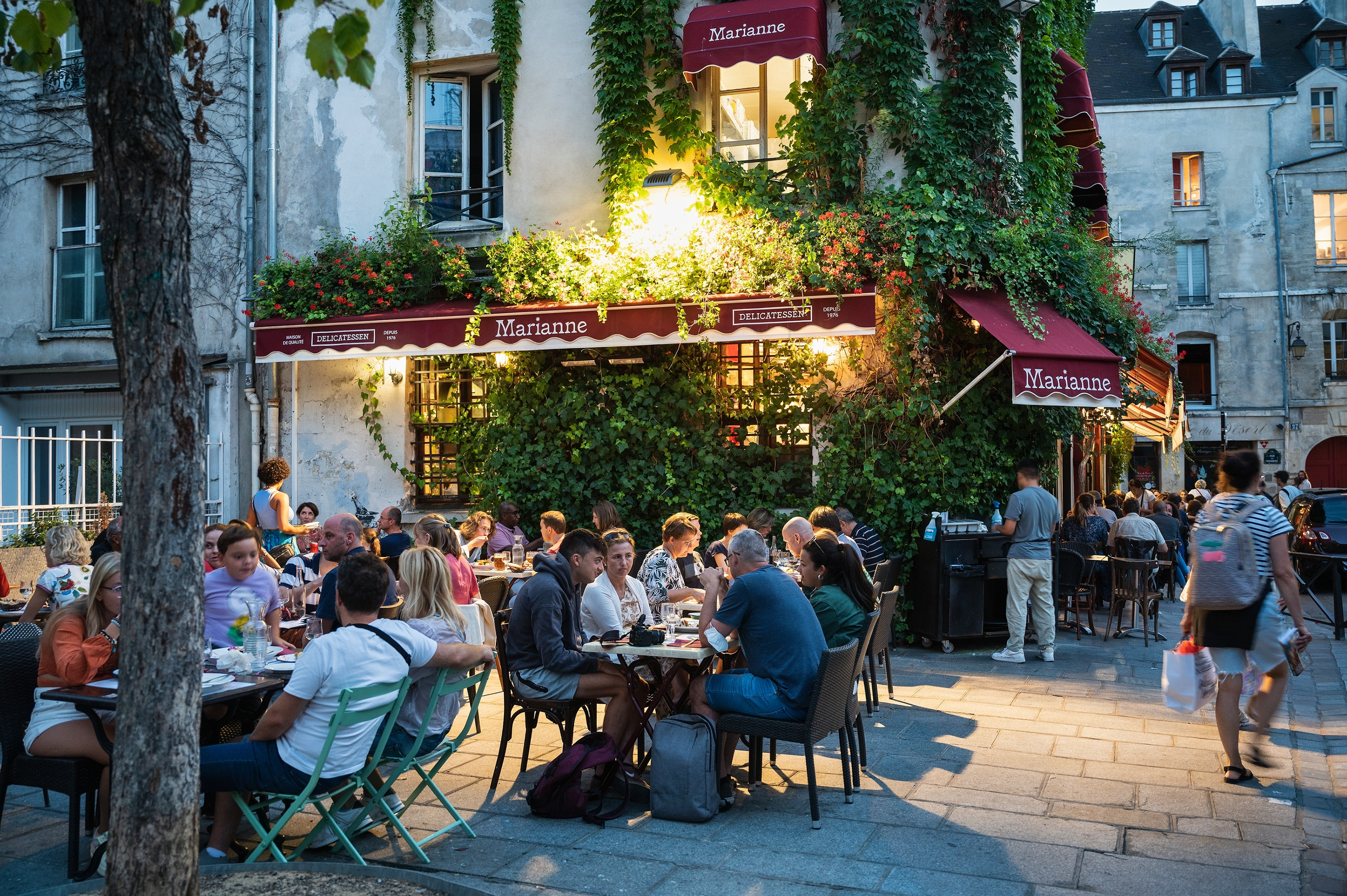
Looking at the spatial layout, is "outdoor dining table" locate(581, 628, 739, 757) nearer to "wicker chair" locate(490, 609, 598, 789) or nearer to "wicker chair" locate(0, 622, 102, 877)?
"wicker chair" locate(490, 609, 598, 789)

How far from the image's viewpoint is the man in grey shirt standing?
362 inches

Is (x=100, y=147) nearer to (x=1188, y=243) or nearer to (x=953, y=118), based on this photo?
(x=953, y=118)

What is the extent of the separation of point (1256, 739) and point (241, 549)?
5680 mm

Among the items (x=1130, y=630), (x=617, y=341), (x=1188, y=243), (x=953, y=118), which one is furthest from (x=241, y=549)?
(x=1188, y=243)

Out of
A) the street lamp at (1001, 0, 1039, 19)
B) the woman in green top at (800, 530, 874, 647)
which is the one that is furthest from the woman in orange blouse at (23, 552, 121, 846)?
the street lamp at (1001, 0, 1039, 19)

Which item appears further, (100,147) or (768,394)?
(768,394)

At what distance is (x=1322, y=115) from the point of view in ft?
93.4

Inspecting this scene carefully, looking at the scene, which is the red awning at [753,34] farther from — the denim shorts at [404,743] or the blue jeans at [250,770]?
the blue jeans at [250,770]

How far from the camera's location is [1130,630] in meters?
11.1

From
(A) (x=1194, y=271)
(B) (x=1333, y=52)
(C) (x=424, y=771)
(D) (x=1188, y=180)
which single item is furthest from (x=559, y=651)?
(B) (x=1333, y=52)

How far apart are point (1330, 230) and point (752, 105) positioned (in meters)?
24.7

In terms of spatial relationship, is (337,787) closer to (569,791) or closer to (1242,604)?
(569,791)

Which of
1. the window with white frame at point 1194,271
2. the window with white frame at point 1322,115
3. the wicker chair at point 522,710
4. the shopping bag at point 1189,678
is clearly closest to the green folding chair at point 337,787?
the wicker chair at point 522,710

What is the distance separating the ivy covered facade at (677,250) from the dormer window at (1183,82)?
20.3 metres
